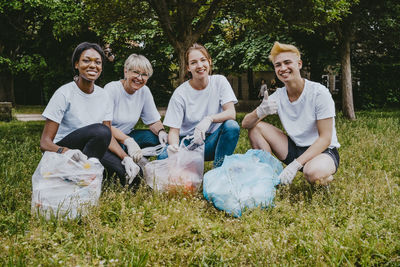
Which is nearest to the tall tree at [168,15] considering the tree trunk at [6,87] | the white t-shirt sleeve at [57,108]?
the white t-shirt sleeve at [57,108]

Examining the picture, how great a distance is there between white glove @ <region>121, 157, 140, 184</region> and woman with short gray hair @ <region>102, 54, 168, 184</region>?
9 cm

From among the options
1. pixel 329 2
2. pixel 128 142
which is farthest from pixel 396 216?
pixel 329 2

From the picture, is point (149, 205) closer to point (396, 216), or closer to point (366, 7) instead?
point (396, 216)

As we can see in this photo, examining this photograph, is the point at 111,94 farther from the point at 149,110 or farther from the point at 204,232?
the point at 204,232

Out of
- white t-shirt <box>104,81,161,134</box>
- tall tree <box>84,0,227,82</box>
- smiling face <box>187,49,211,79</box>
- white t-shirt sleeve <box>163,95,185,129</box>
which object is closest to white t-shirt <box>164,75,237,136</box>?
white t-shirt sleeve <box>163,95,185,129</box>

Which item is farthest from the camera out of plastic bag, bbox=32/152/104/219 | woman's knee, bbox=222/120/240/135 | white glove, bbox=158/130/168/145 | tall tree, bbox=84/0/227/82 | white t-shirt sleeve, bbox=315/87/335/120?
tall tree, bbox=84/0/227/82

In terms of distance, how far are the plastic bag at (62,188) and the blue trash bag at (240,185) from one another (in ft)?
3.30

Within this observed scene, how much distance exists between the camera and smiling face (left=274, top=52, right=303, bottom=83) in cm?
354

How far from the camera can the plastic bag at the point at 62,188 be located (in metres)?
2.75

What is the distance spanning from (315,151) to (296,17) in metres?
6.23

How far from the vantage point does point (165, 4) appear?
873cm

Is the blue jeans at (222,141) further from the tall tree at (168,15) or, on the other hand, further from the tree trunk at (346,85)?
the tree trunk at (346,85)

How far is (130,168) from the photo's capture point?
11.8 feet

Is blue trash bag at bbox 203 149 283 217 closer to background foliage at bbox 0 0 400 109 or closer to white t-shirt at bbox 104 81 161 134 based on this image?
white t-shirt at bbox 104 81 161 134
